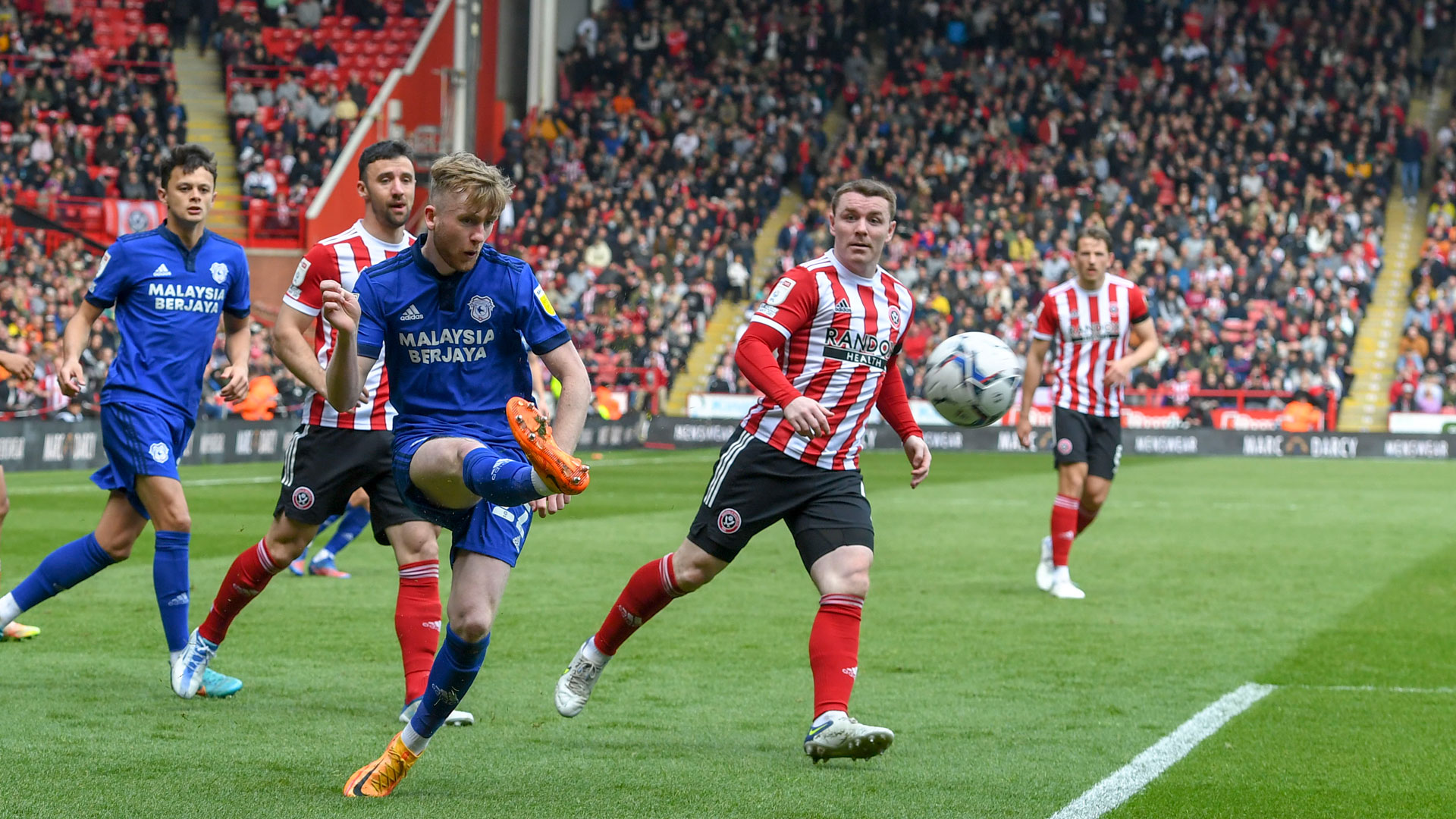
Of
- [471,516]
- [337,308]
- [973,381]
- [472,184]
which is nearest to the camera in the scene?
[337,308]

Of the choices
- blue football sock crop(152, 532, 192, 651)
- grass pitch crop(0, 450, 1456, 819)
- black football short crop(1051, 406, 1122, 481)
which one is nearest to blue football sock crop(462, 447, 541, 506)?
grass pitch crop(0, 450, 1456, 819)

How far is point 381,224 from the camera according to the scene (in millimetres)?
6664

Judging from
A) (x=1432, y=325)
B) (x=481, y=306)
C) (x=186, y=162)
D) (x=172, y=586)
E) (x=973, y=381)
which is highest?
(x=186, y=162)

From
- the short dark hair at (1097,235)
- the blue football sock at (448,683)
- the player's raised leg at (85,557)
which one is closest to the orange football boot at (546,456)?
the blue football sock at (448,683)

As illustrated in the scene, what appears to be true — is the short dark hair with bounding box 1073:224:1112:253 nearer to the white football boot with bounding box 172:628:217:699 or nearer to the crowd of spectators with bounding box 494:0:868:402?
the white football boot with bounding box 172:628:217:699

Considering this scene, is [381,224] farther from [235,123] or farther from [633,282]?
[235,123]

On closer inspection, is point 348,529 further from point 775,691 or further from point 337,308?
point 337,308

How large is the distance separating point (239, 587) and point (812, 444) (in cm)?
241

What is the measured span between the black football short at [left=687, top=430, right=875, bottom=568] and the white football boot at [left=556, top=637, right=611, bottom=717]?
0.59 meters

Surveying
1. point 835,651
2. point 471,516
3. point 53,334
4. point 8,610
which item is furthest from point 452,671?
point 53,334

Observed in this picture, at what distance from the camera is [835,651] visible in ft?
18.9

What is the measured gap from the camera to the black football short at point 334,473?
21.5 feet

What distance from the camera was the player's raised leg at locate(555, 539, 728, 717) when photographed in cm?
617

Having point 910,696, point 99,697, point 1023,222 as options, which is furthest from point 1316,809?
point 1023,222
